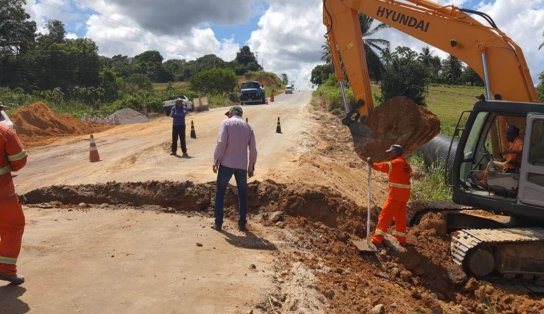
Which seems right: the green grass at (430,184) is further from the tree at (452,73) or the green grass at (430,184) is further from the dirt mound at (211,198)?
the tree at (452,73)

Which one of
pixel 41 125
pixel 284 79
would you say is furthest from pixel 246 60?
pixel 41 125

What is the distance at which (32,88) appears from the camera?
153ft

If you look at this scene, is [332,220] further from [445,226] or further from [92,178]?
[92,178]

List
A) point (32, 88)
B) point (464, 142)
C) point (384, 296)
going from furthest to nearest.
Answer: point (32, 88), point (464, 142), point (384, 296)

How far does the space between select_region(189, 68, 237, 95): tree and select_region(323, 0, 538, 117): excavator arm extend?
56.9 m

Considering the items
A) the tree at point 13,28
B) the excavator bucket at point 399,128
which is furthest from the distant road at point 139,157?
the tree at point 13,28

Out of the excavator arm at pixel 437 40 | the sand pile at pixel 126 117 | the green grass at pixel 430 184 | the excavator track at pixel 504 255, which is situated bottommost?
the green grass at pixel 430 184

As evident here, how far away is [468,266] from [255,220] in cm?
342

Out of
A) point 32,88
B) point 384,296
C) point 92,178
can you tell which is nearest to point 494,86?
point 384,296

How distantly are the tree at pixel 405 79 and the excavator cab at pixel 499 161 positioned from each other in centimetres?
2290

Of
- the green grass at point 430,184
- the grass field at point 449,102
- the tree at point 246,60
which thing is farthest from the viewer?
the tree at point 246,60

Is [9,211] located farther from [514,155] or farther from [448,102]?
[448,102]

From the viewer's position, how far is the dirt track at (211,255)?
5.07 m

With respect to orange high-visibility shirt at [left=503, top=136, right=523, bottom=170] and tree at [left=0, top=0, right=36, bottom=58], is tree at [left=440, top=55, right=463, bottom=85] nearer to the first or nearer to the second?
tree at [left=0, top=0, right=36, bottom=58]
